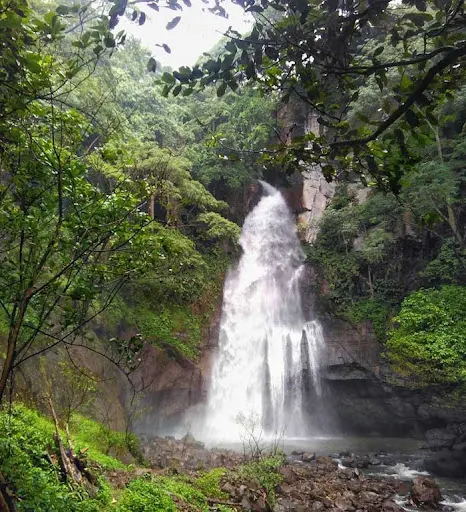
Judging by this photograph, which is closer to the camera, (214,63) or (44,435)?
(214,63)

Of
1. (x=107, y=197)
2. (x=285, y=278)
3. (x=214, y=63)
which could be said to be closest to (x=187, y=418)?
(x=285, y=278)

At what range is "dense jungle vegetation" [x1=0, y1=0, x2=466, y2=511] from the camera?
2223 millimetres

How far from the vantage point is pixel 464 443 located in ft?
37.7

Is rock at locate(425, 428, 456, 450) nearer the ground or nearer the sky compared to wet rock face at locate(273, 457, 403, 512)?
nearer the sky

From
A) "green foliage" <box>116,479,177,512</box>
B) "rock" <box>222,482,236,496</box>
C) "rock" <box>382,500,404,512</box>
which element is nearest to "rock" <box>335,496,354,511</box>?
"rock" <box>382,500,404,512</box>

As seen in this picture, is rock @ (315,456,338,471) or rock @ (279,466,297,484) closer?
rock @ (279,466,297,484)

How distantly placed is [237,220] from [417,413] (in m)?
12.5

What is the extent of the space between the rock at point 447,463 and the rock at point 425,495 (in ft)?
7.60

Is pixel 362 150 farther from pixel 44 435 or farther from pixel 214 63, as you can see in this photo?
pixel 44 435

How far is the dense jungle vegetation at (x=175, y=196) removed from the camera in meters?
2.22

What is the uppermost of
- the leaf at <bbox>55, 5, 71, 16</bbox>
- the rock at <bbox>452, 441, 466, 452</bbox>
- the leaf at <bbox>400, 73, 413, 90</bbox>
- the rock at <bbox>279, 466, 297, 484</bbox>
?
the leaf at <bbox>55, 5, 71, 16</bbox>

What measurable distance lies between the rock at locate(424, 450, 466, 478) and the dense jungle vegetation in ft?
6.84

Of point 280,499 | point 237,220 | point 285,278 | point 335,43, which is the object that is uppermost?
point 237,220

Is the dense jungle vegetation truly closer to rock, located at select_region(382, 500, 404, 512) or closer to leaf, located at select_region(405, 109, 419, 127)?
leaf, located at select_region(405, 109, 419, 127)
